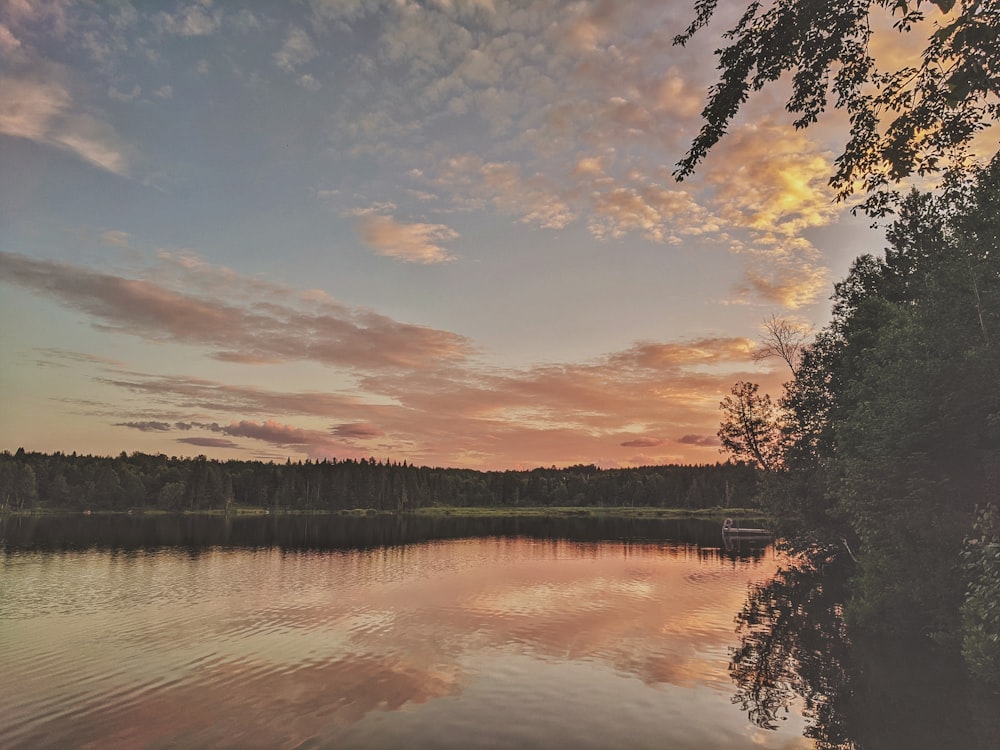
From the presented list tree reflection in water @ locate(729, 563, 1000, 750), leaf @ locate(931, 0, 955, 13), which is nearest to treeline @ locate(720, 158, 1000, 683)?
tree reflection in water @ locate(729, 563, 1000, 750)

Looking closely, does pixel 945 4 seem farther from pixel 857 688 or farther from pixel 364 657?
pixel 364 657

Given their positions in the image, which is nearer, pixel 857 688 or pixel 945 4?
pixel 945 4

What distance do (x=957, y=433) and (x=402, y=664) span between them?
87.5 ft

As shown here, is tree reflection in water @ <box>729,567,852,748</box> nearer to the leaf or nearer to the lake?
the lake

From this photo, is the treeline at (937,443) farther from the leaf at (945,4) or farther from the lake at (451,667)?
the leaf at (945,4)

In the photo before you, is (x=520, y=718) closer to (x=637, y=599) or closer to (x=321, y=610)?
(x=321, y=610)

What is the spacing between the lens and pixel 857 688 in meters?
24.0

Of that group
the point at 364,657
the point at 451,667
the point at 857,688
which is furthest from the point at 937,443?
the point at 364,657

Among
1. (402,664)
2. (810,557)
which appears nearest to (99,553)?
(402,664)

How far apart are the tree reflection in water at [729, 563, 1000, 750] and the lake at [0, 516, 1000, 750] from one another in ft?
0.37

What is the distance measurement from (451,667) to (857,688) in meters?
16.9

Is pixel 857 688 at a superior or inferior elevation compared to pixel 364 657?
superior

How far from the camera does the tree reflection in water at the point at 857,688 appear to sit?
1914cm

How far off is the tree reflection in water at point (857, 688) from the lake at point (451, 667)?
112 mm
